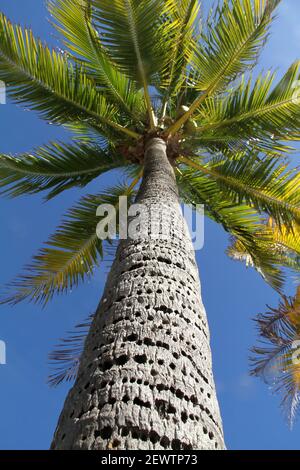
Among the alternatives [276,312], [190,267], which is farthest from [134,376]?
[276,312]

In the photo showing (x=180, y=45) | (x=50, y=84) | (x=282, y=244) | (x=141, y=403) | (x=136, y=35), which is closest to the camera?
(x=141, y=403)

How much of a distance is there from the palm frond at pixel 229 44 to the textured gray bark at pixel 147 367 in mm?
3701

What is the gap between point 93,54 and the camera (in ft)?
20.6

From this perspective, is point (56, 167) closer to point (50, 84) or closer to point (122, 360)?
point (50, 84)

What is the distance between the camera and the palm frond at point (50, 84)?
5824 mm

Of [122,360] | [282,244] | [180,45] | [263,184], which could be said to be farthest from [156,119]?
[122,360]

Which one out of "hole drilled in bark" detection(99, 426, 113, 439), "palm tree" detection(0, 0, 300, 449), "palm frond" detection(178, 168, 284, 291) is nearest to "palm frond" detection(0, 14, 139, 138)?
"palm tree" detection(0, 0, 300, 449)

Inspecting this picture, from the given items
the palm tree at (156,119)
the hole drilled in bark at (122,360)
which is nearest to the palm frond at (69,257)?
the palm tree at (156,119)

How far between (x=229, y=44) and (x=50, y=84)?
235cm

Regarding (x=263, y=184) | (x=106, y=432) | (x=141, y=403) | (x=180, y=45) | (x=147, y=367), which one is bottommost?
(x=106, y=432)

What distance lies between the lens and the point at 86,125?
22.7 ft

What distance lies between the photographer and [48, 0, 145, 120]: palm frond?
19.6ft

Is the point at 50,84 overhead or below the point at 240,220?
overhead
